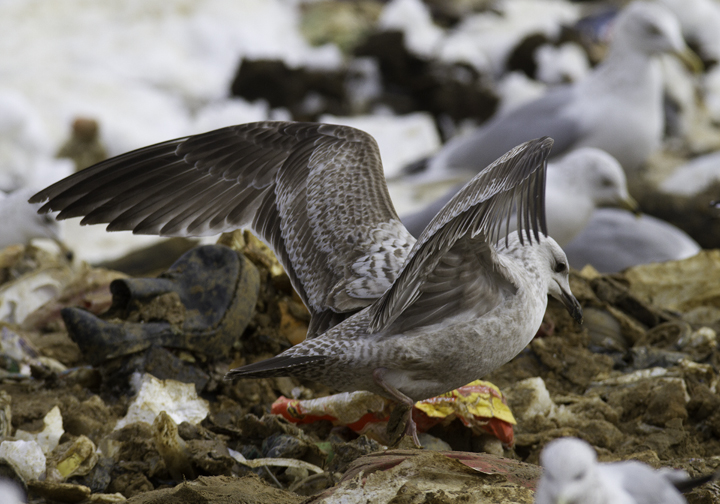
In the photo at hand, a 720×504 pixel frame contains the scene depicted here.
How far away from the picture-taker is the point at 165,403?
3125 mm

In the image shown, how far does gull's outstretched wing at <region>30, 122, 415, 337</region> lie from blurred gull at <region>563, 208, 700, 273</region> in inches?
103

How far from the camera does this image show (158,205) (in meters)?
3.46

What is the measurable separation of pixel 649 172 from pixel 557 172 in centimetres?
421

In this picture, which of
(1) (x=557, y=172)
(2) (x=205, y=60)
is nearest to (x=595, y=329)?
(1) (x=557, y=172)

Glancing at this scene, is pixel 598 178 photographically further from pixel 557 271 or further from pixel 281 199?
pixel 281 199

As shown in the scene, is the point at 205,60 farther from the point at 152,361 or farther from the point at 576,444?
the point at 576,444

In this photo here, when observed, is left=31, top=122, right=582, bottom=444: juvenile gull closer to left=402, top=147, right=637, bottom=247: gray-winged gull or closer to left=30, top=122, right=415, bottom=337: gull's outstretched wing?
left=30, top=122, right=415, bottom=337: gull's outstretched wing

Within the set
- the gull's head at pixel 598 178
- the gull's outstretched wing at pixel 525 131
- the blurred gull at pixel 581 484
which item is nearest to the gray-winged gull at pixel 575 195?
the gull's head at pixel 598 178

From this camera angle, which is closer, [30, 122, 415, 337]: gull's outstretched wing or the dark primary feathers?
the dark primary feathers

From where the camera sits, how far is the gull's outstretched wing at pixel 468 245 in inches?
90.9

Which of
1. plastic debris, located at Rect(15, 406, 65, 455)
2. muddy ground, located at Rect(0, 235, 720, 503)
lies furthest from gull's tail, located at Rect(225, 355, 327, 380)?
plastic debris, located at Rect(15, 406, 65, 455)

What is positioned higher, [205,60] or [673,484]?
[205,60]

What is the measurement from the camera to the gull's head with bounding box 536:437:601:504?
1.57 m

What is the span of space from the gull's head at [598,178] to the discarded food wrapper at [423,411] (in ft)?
7.74
